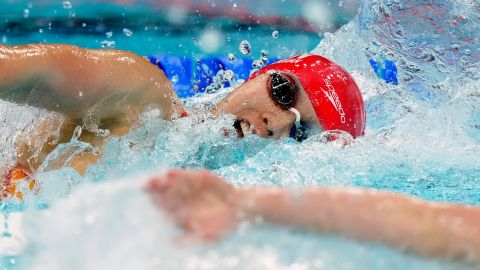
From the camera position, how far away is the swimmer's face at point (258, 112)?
80.8 inches

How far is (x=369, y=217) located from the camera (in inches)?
28.2

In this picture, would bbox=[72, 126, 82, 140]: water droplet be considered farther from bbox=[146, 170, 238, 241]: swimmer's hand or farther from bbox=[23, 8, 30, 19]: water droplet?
bbox=[23, 8, 30, 19]: water droplet

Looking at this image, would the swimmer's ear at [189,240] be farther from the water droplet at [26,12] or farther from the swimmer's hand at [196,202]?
the water droplet at [26,12]

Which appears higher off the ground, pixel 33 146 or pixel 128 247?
pixel 128 247

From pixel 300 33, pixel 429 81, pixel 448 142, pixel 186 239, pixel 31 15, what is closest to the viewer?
pixel 186 239

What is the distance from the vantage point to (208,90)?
3193 mm

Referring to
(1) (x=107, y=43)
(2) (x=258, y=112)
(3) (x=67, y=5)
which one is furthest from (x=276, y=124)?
(3) (x=67, y=5)

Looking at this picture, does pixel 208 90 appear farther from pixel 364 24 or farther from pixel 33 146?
pixel 33 146

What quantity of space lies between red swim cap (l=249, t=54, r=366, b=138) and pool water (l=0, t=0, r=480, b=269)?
0.29 ft

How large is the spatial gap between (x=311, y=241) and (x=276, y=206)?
56 millimetres

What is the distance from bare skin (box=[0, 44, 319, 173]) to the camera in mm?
1506

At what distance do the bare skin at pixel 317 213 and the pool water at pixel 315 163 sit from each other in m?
0.01

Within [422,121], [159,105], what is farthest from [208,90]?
[159,105]

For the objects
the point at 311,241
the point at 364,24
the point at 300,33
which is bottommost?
the point at 300,33
